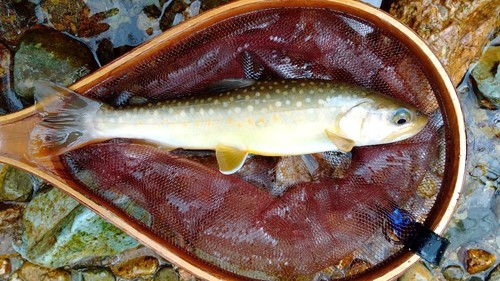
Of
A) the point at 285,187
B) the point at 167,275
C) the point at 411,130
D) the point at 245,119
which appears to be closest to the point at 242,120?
the point at 245,119

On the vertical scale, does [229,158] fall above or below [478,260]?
above

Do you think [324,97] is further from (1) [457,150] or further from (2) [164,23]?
(2) [164,23]

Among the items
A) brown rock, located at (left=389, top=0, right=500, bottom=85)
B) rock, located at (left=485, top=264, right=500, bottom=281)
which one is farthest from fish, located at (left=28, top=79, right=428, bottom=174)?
rock, located at (left=485, top=264, right=500, bottom=281)

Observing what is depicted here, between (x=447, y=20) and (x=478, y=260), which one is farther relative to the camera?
(x=478, y=260)

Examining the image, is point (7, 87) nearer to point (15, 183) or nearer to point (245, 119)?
point (15, 183)

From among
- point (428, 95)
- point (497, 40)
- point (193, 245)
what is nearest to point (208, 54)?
point (193, 245)
